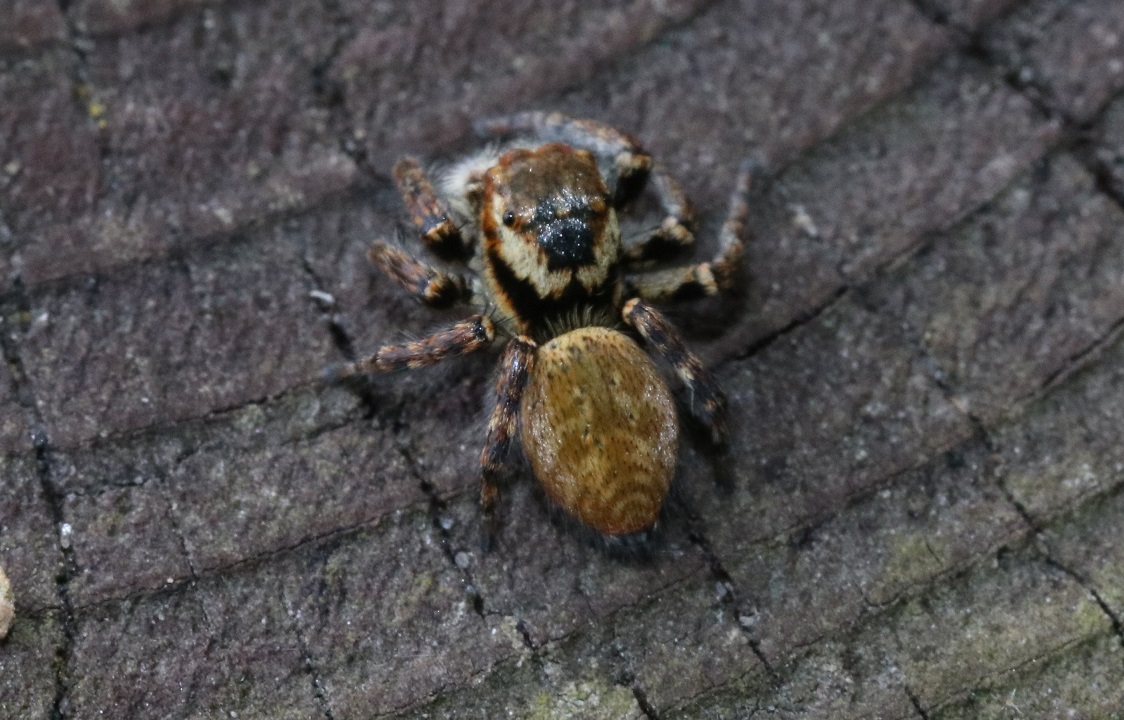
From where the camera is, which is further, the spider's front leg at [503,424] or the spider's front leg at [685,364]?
the spider's front leg at [685,364]

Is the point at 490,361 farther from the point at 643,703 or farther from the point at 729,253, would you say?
the point at 643,703

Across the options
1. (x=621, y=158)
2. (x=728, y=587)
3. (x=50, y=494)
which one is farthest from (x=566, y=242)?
(x=50, y=494)

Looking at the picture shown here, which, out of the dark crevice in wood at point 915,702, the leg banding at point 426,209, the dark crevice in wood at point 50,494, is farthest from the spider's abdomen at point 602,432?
the dark crevice in wood at point 50,494

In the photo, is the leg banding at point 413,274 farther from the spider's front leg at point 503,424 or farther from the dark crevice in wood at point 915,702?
the dark crevice in wood at point 915,702

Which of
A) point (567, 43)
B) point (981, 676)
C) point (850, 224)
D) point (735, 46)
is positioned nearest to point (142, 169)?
point (567, 43)

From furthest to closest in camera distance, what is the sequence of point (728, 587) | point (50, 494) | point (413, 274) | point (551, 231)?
point (551, 231) → point (413, 274) → point (728, 587) → point (50, 494)

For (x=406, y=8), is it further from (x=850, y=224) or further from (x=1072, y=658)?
(x=1072, y=658)

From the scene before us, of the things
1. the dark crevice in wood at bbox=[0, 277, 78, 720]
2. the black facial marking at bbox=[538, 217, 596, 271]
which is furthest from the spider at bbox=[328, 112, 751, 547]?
the dark crevice in wood at bbox=[0, 277, 78, 720]
